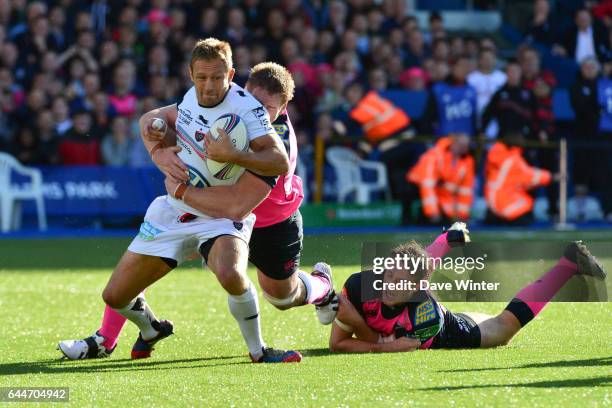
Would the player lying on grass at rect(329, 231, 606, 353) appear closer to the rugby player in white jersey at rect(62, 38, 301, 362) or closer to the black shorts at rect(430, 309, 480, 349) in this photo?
the black shorts at rect(430, 309, 480, 349)

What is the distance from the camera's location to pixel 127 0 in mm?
20188

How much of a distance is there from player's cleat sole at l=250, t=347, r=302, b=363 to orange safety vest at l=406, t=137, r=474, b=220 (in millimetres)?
10716

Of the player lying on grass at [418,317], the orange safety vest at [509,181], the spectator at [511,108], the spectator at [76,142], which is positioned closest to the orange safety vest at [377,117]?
the spectator at [511,108]

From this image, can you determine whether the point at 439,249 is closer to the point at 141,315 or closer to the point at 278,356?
the point at 278,356

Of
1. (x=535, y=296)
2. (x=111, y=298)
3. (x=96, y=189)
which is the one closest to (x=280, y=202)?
(x=111, y=298)

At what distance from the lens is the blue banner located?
1745cm

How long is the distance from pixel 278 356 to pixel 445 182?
10874mm

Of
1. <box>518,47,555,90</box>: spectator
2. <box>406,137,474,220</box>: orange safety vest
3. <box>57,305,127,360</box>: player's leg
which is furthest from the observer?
<box>518,47,555,90</box>: spectator

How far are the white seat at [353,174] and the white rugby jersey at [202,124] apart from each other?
10.7m

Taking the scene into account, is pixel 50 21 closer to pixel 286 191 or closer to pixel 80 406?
pixel 286 191

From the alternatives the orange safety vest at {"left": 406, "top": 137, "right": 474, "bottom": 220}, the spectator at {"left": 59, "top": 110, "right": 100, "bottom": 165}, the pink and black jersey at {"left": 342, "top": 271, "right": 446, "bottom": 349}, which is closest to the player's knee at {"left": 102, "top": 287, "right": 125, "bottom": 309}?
the pink and black jersey at {"left": 342, "top": 271, "right": 446, "bottom": 349}

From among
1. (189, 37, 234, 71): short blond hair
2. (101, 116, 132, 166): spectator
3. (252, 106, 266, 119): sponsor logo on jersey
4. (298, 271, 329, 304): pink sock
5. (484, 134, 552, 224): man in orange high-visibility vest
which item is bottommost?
(484, 134, 552, 224): man in orange high-visibility vest

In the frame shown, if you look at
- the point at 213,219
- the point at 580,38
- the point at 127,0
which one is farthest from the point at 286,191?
the point at 580,38

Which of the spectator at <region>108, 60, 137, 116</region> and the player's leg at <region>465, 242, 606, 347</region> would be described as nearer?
the player's leg at <region>465, 242, 606, 347</region>
